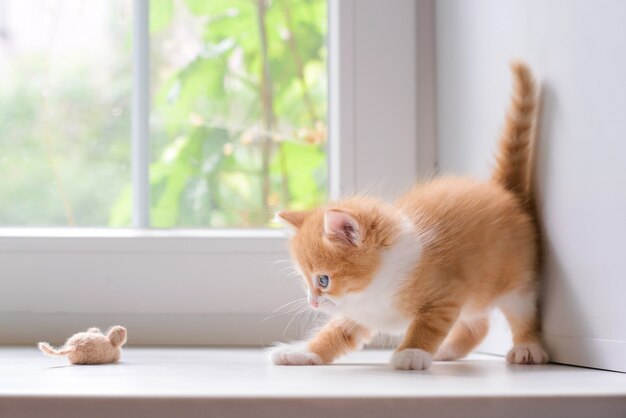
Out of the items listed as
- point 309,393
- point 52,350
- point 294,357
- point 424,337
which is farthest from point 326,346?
point 309,393

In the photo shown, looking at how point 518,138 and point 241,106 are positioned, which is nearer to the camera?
point 518,138

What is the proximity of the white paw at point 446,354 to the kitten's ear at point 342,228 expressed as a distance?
0.28 metres

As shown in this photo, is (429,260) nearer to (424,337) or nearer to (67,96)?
(424,337)

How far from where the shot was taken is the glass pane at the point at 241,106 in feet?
7.09

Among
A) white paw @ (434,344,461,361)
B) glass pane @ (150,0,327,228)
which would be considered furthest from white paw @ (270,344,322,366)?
glass pane @ (150,0,327,228)

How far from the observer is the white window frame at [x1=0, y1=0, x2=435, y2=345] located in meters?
1.80

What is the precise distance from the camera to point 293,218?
1.44m

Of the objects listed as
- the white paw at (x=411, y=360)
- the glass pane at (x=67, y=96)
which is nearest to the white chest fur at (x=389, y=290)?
the white paw at (x=411, y=360)

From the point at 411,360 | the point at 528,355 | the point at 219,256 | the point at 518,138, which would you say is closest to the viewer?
the point at 411,360

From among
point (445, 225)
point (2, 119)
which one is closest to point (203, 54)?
point (2, 119)

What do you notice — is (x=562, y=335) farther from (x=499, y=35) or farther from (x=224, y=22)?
(x=224, y=22)

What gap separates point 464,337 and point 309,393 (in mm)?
689

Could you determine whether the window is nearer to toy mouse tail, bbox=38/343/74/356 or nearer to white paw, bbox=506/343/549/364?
toy mouse tail, bbox=38/343/74/356

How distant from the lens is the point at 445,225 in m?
1.36
